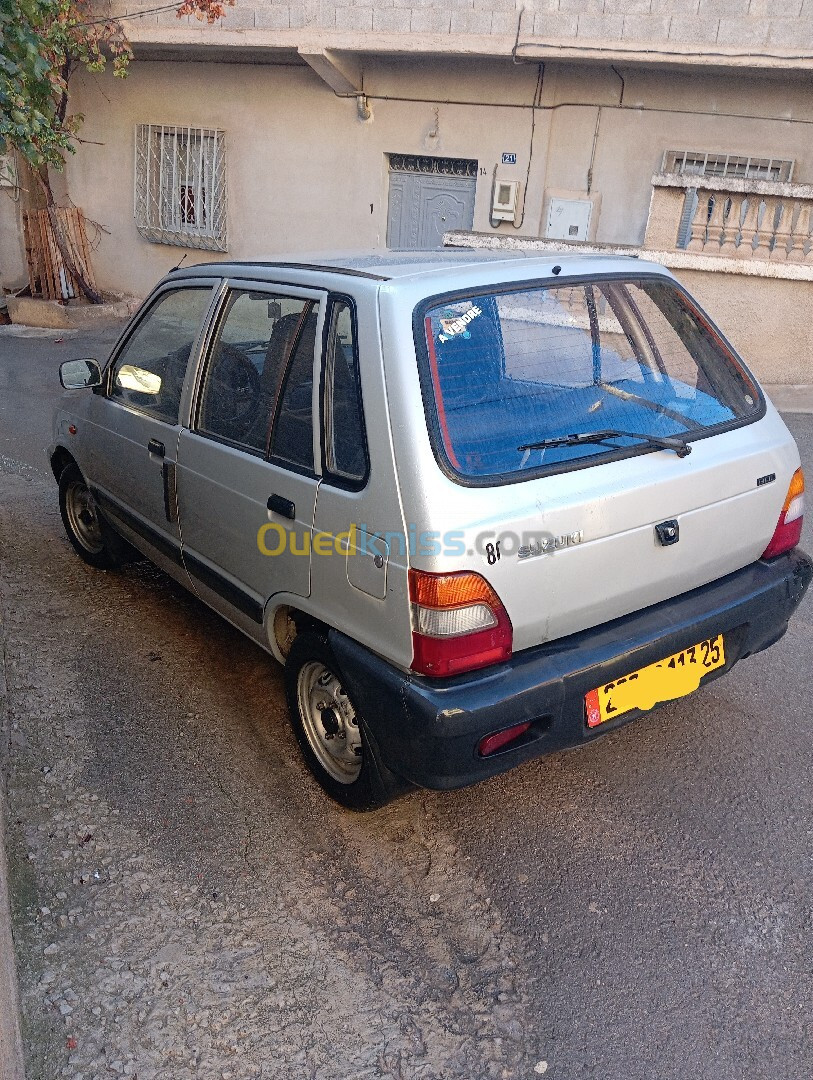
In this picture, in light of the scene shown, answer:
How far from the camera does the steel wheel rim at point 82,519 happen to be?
4.64m

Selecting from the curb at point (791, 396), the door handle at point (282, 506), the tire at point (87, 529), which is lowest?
the tire at point (87, 529)

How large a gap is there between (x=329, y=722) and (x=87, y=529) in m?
2.43

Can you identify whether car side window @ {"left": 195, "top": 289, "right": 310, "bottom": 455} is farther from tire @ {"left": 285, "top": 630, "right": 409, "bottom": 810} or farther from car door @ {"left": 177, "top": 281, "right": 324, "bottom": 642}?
tire @ {"left": 285, "top": 630, "right": 409, "bottom": 810}

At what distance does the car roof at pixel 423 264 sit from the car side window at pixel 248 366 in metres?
0.13

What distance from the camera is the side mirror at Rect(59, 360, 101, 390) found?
13.1ft

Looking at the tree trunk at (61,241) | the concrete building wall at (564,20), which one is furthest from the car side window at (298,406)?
the tree trunk at (61,241)

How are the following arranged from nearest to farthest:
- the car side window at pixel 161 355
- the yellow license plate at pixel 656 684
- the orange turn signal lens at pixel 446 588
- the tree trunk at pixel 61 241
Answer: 1. the orange turn signal lens at pixel 446 588
2. the yellow license plate at pixel 656 684
3. the car side window at pixel 161 355
4. the tree trunk at pixel 61 241

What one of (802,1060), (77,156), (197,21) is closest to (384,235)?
(197,21)

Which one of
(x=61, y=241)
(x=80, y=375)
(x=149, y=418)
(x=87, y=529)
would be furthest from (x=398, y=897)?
(x=61, y=241)

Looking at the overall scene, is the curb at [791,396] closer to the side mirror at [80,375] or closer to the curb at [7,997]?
the side mirror at [80,375]

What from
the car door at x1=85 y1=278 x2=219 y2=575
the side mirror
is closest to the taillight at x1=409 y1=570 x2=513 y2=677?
the car door at x1=85 y1=278 x2=219 y2=575

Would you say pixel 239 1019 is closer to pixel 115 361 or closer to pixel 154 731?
pixel 154 731

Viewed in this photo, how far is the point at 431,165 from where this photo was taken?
33.4ft

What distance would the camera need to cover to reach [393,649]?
2.42 m
